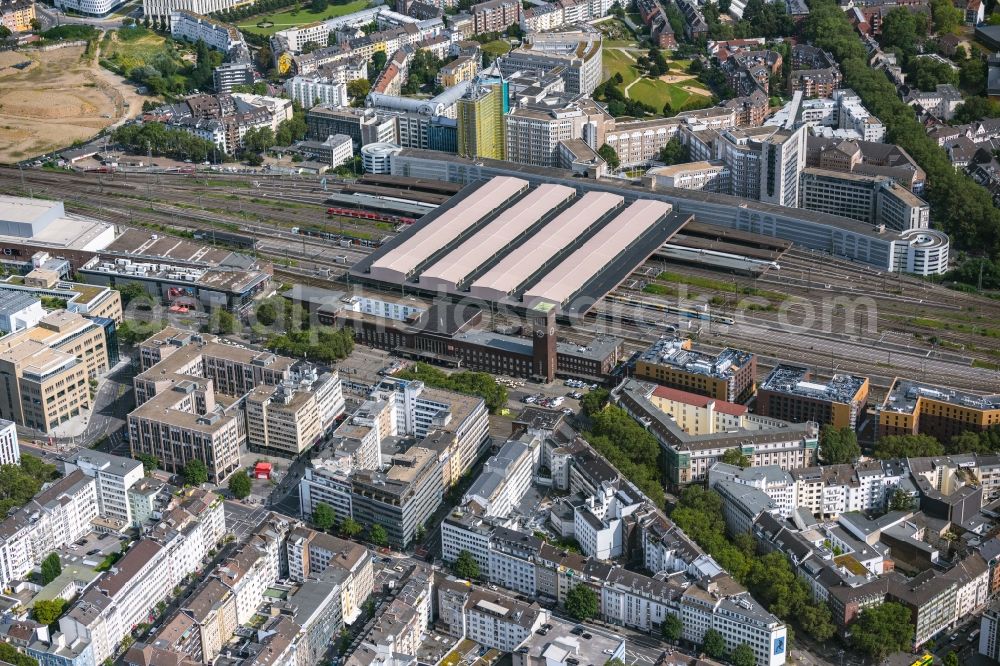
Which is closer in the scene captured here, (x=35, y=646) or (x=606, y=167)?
(x=35, y=646)

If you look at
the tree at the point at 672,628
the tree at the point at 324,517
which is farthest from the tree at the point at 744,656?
the tree at the point at 324,517

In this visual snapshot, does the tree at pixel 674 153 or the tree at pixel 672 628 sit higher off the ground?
the tree at pixel 674 153

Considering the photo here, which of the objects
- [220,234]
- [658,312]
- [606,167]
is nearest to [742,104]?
[606,167]

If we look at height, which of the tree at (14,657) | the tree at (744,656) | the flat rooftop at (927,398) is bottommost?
the tree at (744,656)

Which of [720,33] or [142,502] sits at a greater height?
[720,33]

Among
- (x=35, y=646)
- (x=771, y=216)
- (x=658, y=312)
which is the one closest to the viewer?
(x=35, y=646)

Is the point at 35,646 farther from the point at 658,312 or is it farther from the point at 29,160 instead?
the point at 29,160

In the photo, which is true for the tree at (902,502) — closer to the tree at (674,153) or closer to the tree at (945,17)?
the tree at (674,153)
